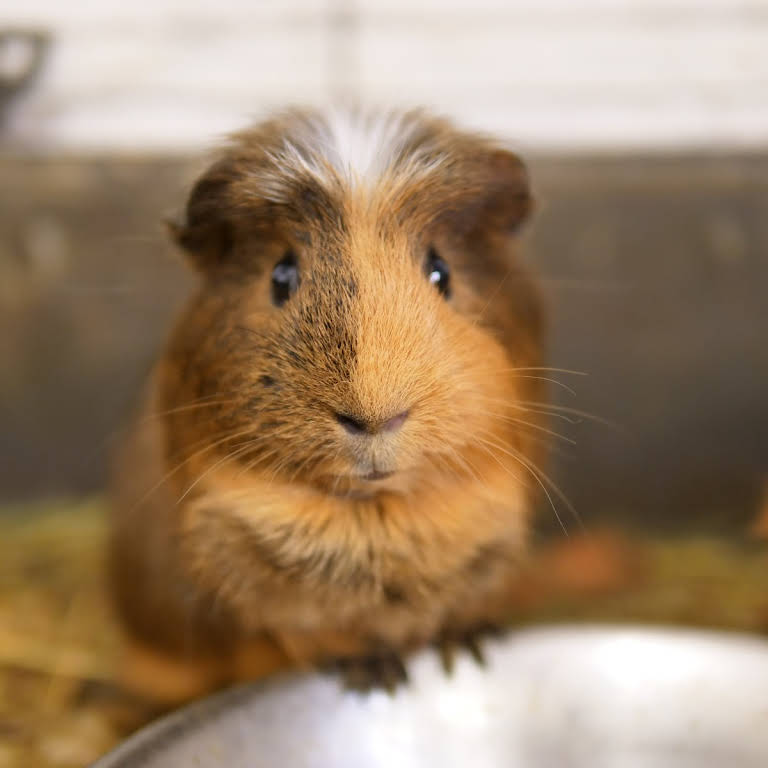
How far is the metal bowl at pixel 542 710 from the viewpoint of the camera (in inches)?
54.6

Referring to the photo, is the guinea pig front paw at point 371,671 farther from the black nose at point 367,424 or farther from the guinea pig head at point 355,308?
the black nose at point 367,424

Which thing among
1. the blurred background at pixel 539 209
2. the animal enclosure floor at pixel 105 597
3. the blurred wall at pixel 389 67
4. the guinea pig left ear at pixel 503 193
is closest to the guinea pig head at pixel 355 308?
the guinea pig left ear at pixel 503 193

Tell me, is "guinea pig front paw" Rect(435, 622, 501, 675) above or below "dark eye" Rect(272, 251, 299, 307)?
below

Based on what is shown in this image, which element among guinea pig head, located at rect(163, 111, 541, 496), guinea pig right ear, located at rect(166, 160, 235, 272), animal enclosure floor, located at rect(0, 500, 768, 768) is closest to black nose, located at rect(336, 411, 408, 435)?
guinea pig head, located at rect(163, 111, 541, 496)

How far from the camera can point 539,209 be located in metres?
1.43

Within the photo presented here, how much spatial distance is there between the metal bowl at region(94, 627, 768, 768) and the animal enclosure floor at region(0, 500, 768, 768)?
0.42 metres

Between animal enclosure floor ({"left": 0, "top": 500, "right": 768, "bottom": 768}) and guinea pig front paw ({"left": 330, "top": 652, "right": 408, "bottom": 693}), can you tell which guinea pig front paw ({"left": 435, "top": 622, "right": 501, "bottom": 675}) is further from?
animal enclosure floor ({"left": 0, "top": 500, "right": 768, "bottom": 768})

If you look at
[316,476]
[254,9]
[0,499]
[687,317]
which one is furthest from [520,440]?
[0,499]

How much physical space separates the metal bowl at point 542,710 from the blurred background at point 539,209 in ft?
1.07

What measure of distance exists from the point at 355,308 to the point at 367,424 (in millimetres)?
147

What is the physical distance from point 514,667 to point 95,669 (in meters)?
0.90

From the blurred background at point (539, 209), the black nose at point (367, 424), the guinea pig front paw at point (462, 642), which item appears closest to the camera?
the black nose at point (367, 424)

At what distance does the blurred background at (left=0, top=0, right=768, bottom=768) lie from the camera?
1.63 m

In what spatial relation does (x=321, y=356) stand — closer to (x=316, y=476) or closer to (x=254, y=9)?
(x=316, y=476)
